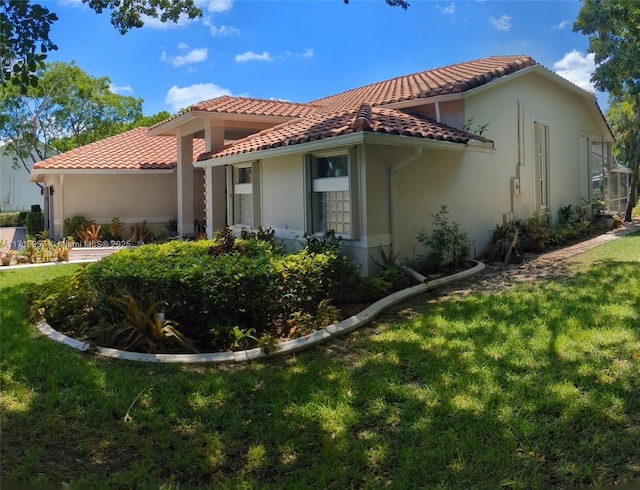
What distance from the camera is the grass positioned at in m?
3.56

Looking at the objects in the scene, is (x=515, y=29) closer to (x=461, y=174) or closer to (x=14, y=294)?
(x=461, y=174)

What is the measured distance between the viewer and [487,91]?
41.2 ft

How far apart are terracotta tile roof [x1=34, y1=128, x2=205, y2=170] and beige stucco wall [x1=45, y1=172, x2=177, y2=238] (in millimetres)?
519

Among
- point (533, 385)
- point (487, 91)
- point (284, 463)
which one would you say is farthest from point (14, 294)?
point (487, 91)

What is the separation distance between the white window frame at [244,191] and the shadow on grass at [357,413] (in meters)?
6.36

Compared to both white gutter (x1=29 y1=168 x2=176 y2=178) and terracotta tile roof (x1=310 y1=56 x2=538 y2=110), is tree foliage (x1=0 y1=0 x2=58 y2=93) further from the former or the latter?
white gutter (x1=29 y1=168 x2=176 y2=178)

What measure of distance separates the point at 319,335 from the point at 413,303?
7.24 ft

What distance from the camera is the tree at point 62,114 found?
32.8 meters

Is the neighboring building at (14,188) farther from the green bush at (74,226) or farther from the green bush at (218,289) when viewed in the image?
the green bush at (218,289)

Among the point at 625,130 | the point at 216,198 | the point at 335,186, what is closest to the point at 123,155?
the point at 216,198

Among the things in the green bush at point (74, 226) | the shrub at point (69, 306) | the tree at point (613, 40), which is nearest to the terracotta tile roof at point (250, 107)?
the green bush at point (74, 226)

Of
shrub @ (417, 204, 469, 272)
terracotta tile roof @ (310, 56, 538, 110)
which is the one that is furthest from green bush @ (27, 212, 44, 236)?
shrub @ (417, 204, 469, 272)

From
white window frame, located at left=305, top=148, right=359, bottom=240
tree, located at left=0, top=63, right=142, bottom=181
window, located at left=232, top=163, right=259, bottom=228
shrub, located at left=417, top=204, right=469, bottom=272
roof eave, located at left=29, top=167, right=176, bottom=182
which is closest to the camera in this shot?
white window frame, located at left=305, top=148, right=359, bottom=240

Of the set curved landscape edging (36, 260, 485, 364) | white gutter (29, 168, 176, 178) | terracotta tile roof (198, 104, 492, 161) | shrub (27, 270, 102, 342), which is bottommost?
curved landscape edging (36, 260, 485, 364)
